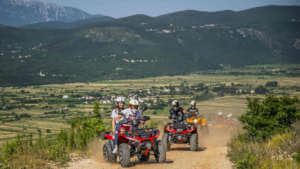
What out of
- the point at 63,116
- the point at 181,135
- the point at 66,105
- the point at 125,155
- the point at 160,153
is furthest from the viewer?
the point at 66,105

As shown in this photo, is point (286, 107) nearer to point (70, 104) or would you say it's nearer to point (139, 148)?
point (139, 148)

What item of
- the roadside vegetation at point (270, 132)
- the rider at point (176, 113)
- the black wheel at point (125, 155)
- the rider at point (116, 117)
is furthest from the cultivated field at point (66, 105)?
the black wheel at point (125, 155)

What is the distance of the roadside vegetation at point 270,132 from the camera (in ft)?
45.5

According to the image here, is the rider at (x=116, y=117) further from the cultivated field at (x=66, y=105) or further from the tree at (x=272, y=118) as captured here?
the cultivated field at (x=66, y=105)

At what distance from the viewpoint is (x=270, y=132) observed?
17.6 metres

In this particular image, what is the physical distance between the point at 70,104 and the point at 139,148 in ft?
368

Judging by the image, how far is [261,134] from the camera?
58.2 feet

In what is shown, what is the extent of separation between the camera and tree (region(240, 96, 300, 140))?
58.1ft

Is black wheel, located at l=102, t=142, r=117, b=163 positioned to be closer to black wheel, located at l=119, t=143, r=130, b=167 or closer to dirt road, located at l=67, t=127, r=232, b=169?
dirt road, located at l=67, t=127, r=232, b=169

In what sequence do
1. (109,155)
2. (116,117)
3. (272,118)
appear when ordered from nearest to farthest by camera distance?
(109,155), (116,117), (272,118)

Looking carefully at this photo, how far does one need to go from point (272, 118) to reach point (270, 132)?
0.77 m

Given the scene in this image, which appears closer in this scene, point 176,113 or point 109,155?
point 109,155

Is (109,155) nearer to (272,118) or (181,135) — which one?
(181,135)

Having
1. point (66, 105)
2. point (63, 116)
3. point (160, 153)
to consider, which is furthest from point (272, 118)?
point (66, 105)
